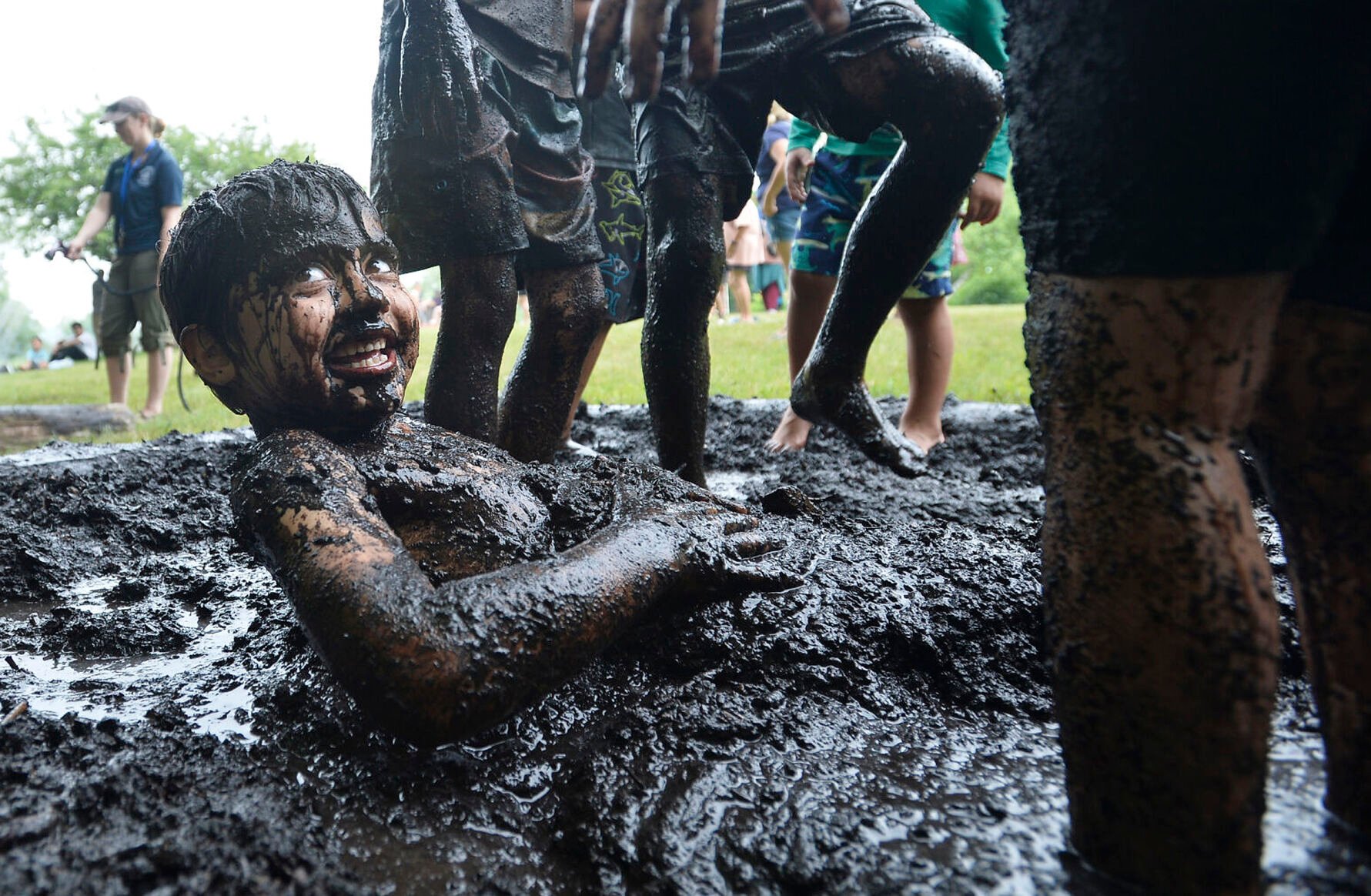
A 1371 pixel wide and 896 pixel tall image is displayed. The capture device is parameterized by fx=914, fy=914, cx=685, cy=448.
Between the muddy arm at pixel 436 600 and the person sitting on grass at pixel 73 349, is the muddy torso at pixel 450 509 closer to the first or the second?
the muddy arm at pixel 436 600

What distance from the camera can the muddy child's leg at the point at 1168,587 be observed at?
1030 mm

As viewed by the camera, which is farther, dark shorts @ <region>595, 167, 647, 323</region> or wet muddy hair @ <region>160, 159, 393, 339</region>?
dark shorts @ <region>595, 167, 647, 323</region>

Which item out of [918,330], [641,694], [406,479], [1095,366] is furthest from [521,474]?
[918,330]

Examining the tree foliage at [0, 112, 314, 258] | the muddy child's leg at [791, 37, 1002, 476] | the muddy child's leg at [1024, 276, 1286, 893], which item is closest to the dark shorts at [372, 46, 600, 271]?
the muddy child's leg at [791, 37, 1002, 476]

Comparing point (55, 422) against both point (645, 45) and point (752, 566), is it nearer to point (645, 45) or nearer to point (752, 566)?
point (752, 566)

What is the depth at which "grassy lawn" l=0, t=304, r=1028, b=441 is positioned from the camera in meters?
6.60

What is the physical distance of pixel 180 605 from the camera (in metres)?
2.51

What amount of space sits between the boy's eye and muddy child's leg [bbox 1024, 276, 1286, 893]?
147cm

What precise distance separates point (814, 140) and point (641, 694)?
3.95 metres

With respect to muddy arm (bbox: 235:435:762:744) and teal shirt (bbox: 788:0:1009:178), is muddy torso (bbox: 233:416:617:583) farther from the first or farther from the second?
teal shirt (bbox: 788:0:1009:178)

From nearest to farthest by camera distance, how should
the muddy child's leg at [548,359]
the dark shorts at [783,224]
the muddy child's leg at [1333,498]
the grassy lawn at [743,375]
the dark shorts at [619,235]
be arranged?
the muddy child's leg at [1333,498] < the muddy child's leg at [548,359] < the dark shorts at [619,235] < the grassy lawn at [743,375] < the dark shorts at [783,224]

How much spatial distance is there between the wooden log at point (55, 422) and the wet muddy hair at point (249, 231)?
565 centimetres

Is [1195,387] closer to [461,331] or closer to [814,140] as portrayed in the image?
[461,331]

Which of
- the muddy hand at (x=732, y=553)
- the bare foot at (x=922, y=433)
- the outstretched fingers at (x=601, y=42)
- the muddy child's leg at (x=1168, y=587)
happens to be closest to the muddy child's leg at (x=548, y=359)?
the muddy hand at (x=732, y=553)
